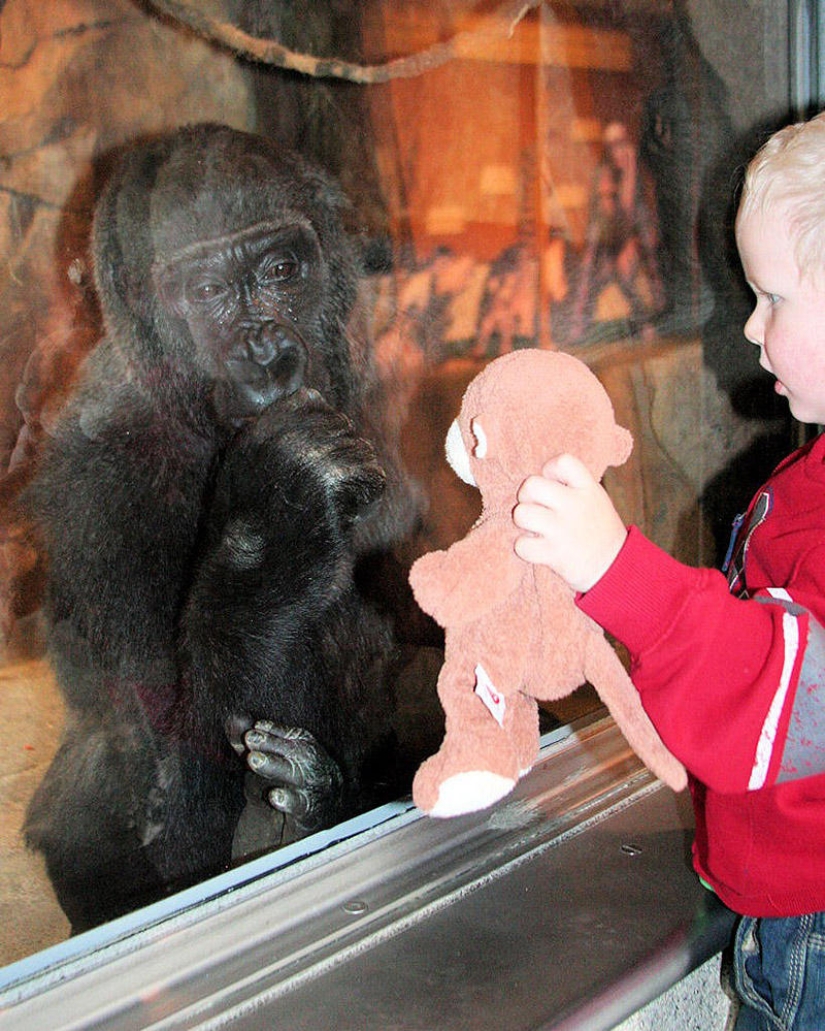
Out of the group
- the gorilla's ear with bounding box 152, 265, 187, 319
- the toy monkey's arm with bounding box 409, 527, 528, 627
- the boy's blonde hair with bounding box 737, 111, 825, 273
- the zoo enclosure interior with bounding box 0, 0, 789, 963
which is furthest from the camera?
the gorilla's ear with bounding box 152, 265, 187, 319

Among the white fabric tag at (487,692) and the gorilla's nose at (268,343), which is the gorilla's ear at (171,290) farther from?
the white fabric tag at (487,692)

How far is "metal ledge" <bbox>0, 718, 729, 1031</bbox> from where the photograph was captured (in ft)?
3.35

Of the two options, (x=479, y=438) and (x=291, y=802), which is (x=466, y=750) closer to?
(x=479, y=438)

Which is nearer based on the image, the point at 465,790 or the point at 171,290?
the point at 465,790

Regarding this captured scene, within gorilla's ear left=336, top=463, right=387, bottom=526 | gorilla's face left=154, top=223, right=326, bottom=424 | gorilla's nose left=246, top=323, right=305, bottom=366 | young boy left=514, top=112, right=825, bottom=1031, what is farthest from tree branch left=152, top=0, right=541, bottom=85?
young boy left=514, top=112, right=825, bottom=1031

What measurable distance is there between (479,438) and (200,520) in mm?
497

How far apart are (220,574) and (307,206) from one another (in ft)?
1.40

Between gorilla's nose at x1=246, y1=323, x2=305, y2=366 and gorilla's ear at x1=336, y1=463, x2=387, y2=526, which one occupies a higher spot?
gorilla's nose at x1=246, y1=323, x2=305, y2=366

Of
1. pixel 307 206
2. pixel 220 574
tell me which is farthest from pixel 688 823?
pixel 307 206

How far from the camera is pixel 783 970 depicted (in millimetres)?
1063

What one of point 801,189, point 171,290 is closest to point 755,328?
point 801,189

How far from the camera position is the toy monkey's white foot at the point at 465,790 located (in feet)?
2.57

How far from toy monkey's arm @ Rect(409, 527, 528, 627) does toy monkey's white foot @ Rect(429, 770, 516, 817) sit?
0.11 metres

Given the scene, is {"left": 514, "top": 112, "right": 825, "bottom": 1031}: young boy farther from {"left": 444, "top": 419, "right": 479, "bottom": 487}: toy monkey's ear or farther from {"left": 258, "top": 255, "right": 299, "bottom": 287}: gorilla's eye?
{"left": 258, "top": 255, "right": 299, "bottom": 287}: gorilla's eye
